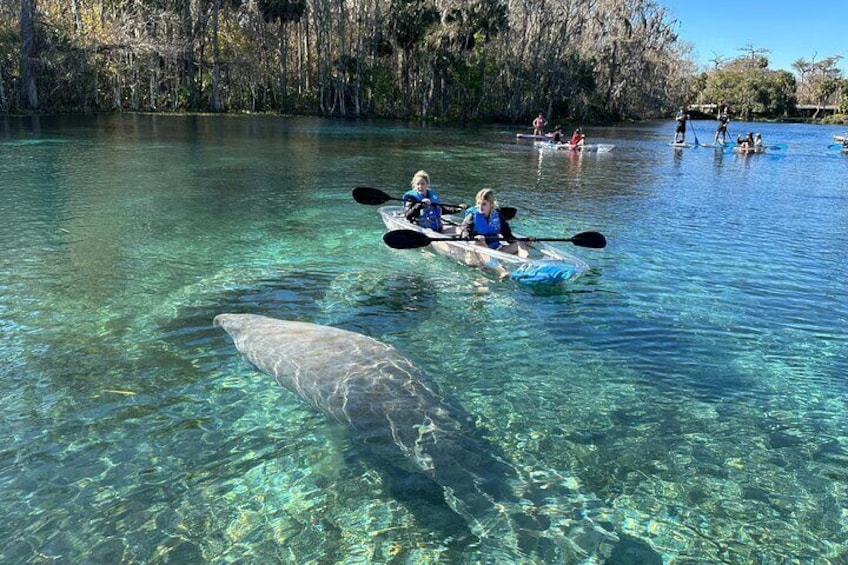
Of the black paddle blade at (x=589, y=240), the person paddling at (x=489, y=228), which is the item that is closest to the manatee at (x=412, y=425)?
the person paddling at (x=489, y=228)

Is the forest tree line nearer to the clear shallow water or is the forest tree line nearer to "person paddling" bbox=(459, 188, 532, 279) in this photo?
the clear shallow water

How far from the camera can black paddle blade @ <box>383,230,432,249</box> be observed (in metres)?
10.9

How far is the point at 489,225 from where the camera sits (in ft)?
38.0

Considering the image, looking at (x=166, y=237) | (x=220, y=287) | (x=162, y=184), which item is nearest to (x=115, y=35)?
(x=162, y=184)

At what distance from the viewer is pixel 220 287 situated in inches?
406

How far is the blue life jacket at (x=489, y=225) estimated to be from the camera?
11.5 meters

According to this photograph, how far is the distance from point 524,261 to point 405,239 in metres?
2.12

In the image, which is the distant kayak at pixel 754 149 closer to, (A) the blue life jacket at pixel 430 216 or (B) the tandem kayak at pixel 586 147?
(B) the tandem kayak at pixel 586 147

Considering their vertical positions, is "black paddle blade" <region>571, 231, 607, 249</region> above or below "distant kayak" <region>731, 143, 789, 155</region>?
below

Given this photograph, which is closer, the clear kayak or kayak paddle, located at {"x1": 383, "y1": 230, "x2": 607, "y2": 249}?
the clear kayak

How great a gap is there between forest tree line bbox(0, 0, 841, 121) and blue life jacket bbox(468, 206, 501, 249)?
181 feet

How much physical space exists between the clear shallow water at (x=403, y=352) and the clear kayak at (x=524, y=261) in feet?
0.98

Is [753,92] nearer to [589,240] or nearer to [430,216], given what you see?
[430,216]

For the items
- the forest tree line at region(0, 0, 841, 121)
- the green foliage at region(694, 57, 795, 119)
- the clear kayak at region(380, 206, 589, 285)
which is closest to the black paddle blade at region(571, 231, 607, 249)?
the clear kayak at region(380, 206, 589, 285)
